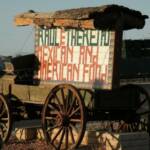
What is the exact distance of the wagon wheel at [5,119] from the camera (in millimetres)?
12445

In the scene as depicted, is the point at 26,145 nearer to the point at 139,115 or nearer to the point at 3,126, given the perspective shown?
the point at 3,126

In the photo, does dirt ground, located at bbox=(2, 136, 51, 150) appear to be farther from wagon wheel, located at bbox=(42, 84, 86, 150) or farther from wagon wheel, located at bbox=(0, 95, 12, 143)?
wagon wheel, located at bbox=(42, 84, 86, 150)

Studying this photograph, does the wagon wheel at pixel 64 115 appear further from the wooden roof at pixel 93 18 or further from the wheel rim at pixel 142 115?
the wheel rim at pixel 142 115

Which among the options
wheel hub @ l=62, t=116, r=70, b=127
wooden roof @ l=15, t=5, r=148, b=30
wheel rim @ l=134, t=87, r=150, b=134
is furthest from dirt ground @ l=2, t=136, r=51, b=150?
wooden roof @ l=15, t=5, r=148, b=30

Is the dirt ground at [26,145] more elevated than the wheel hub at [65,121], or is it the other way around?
the wheel hub at [65,121]

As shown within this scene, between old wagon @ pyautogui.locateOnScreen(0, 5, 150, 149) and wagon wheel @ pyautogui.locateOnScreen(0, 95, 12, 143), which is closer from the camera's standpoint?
old wagon @ pyautogui.locateOnScreen(0, 5, 150, 149)

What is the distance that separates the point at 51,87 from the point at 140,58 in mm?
33078

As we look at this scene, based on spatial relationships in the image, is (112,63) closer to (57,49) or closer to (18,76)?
(57,49)

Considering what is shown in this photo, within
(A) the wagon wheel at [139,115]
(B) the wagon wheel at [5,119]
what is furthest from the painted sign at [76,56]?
(A) the wagon wheel at [139,115]

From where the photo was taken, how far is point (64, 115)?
11398 millimetres

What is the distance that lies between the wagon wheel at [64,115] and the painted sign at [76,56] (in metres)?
0.57

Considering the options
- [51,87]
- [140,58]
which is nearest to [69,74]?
[51,87]

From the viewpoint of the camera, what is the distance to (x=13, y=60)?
1317 centimetres

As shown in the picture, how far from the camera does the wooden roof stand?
1121 centimetres
